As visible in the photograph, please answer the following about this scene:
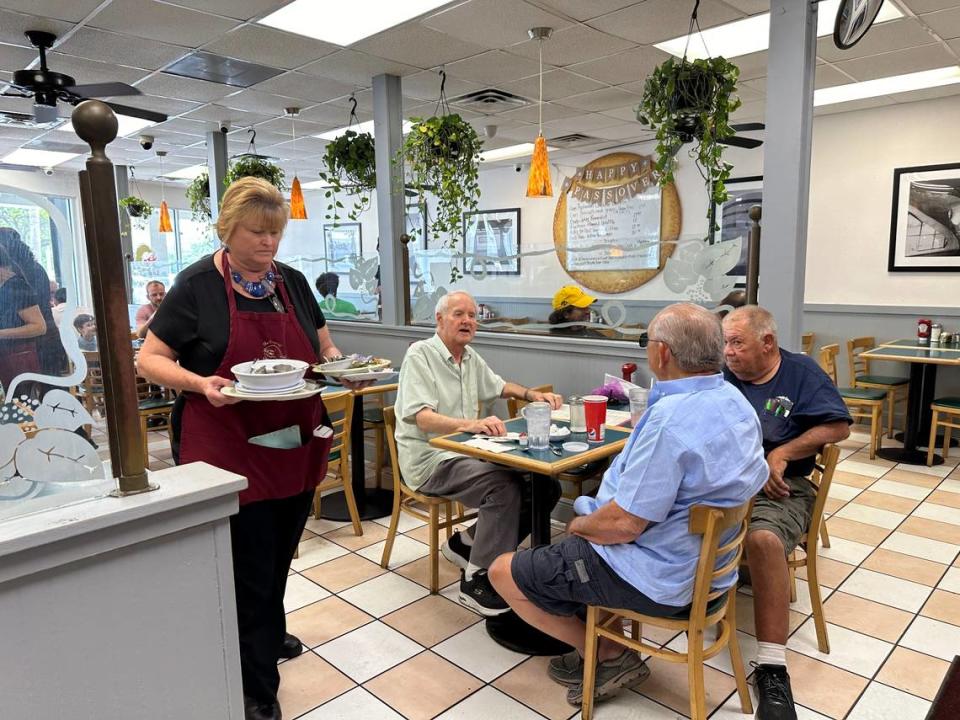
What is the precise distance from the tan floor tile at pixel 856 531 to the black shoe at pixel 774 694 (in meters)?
1.72

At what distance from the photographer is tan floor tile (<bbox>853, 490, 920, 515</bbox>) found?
4.05 m

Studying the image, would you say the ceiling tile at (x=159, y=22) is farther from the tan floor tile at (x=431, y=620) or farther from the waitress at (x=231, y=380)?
the tan floor tile at (x=431, y=620)

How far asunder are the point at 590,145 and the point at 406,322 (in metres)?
3.96

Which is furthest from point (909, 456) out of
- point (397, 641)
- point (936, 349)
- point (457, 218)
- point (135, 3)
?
point (135, 3)

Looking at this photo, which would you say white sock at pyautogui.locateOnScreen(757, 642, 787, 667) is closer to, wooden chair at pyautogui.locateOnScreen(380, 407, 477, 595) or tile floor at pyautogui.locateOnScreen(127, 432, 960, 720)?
tile floor at pyautogui.locateOnScreen(127, 432, 960, 720)

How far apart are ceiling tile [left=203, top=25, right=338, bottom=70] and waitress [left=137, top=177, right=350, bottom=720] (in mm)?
2941

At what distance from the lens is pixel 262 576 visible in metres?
1.98

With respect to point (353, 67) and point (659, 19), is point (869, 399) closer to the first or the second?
point (659, 19)

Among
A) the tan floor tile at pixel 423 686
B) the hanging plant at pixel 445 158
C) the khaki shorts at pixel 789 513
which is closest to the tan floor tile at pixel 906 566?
the khaki shorts at pixel 789 513

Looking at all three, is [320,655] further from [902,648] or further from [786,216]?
[786,216]

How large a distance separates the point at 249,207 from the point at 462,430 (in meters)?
1.33

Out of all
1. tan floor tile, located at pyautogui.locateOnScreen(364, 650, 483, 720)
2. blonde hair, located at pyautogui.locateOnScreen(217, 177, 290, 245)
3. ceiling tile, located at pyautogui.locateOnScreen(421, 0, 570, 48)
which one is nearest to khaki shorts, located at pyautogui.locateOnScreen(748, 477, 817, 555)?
tan floor tile, located at pyautogui.locateOnScreen(364, 650, 483, 720)

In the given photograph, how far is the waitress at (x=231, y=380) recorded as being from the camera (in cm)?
183

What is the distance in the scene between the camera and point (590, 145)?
7879mm
